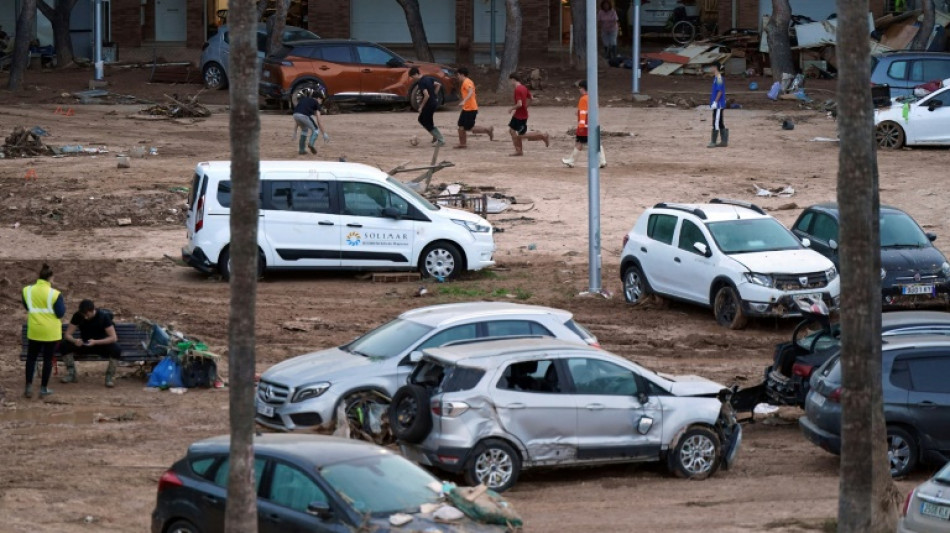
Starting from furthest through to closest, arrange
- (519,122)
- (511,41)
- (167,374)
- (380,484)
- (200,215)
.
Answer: (511,41), (519,122), (200,215), (167,374), (380,484)

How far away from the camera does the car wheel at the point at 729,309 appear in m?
20.6

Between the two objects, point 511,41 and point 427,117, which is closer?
point 427,117

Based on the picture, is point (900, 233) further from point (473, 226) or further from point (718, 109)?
point (718, 109)

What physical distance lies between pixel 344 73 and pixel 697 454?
2688cm

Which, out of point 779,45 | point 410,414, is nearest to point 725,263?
point 410,414

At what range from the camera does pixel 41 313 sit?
16562mm

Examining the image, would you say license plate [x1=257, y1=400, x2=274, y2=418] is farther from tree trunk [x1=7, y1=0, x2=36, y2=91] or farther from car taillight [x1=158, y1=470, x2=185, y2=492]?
tree trunk [x1=7, y1=0, x2=36, y2=91]

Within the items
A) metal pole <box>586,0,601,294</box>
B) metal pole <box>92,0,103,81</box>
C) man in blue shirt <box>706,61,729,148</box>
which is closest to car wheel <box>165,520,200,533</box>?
metal pole <box>586,0,601,294</box>

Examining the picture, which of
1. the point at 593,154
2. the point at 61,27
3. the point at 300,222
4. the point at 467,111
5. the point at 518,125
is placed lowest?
the point at 300,222

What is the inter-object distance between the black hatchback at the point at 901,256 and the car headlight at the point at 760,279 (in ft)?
5.68

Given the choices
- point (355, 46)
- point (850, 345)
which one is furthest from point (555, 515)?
point (355, 46)

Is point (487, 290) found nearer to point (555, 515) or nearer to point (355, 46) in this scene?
point (555, 515)

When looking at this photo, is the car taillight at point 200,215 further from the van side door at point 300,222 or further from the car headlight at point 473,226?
the car headlight at point 473,226

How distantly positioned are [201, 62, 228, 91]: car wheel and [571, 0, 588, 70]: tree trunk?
10799mm
